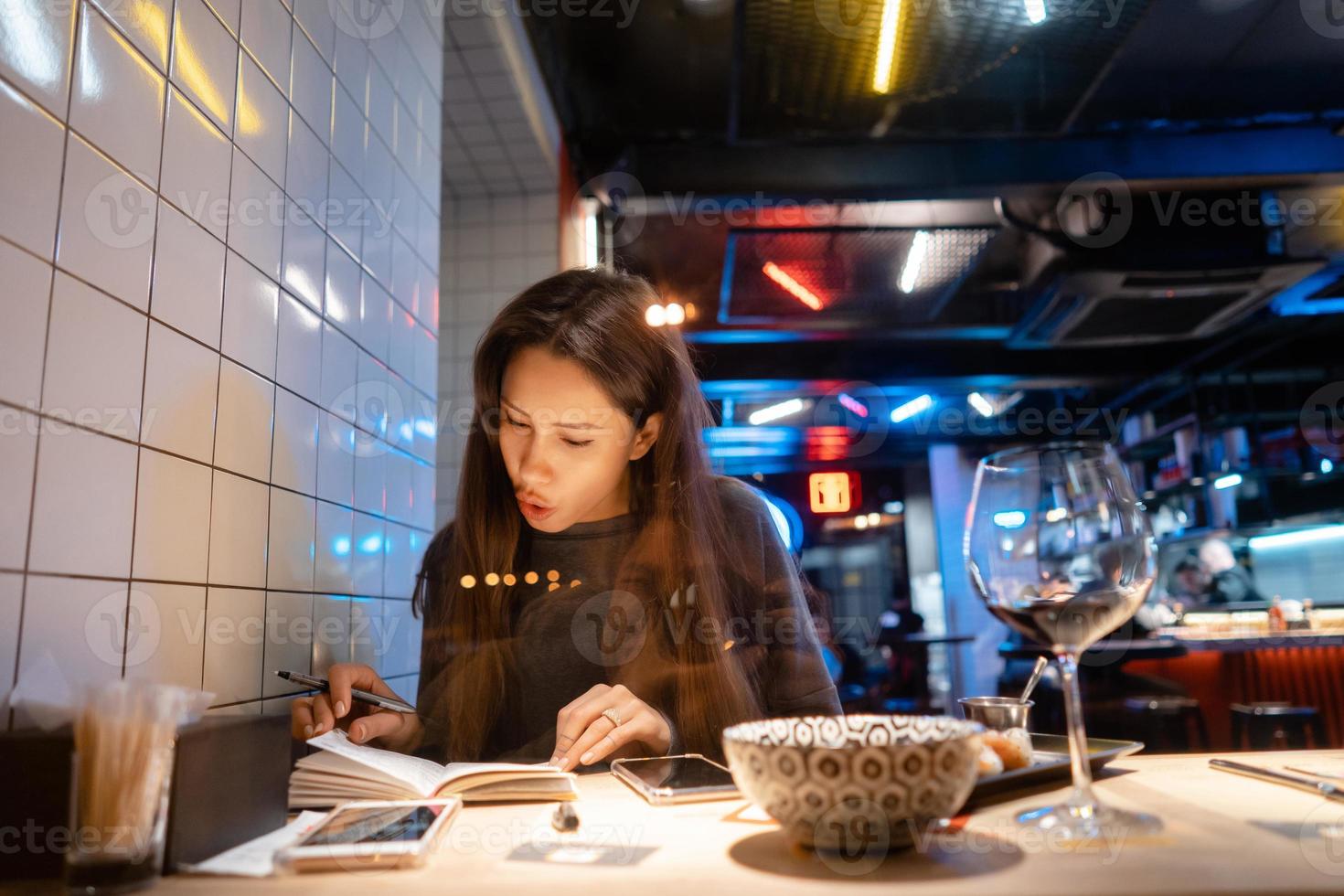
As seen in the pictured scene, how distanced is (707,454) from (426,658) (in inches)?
23.8

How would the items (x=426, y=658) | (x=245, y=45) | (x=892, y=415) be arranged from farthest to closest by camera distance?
1. (x=892, y=415)
2. (x=426, y=658)
3. (x=245, y=45)

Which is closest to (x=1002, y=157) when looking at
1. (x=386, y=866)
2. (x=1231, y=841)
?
(x=1231, y=841)

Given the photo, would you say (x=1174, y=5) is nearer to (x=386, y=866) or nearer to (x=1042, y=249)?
(x=1042, y=249)

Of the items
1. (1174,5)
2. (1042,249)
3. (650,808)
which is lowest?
(650,808)

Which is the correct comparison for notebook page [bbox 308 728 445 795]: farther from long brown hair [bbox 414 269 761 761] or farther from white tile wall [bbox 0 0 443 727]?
long brown hair [bbox 414 269 761 761]

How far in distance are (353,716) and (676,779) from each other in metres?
0.59

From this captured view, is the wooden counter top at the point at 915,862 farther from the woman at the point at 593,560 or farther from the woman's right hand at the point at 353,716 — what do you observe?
the woman at the point at 593,560

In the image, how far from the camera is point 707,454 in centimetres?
158

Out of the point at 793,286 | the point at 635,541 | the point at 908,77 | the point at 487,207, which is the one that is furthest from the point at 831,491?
the point at 635,541

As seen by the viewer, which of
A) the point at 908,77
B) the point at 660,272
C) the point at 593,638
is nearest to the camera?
the point at 593,638

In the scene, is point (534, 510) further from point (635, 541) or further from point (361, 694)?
point (361, 694)

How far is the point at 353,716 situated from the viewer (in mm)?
1196

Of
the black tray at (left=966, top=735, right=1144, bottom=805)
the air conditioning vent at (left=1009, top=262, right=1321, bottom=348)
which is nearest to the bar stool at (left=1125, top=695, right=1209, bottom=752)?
the air conditioning vent at (left=1009, top=262, right=1321, bottom=348)

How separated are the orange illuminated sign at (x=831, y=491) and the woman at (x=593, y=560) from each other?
7.68 metres
